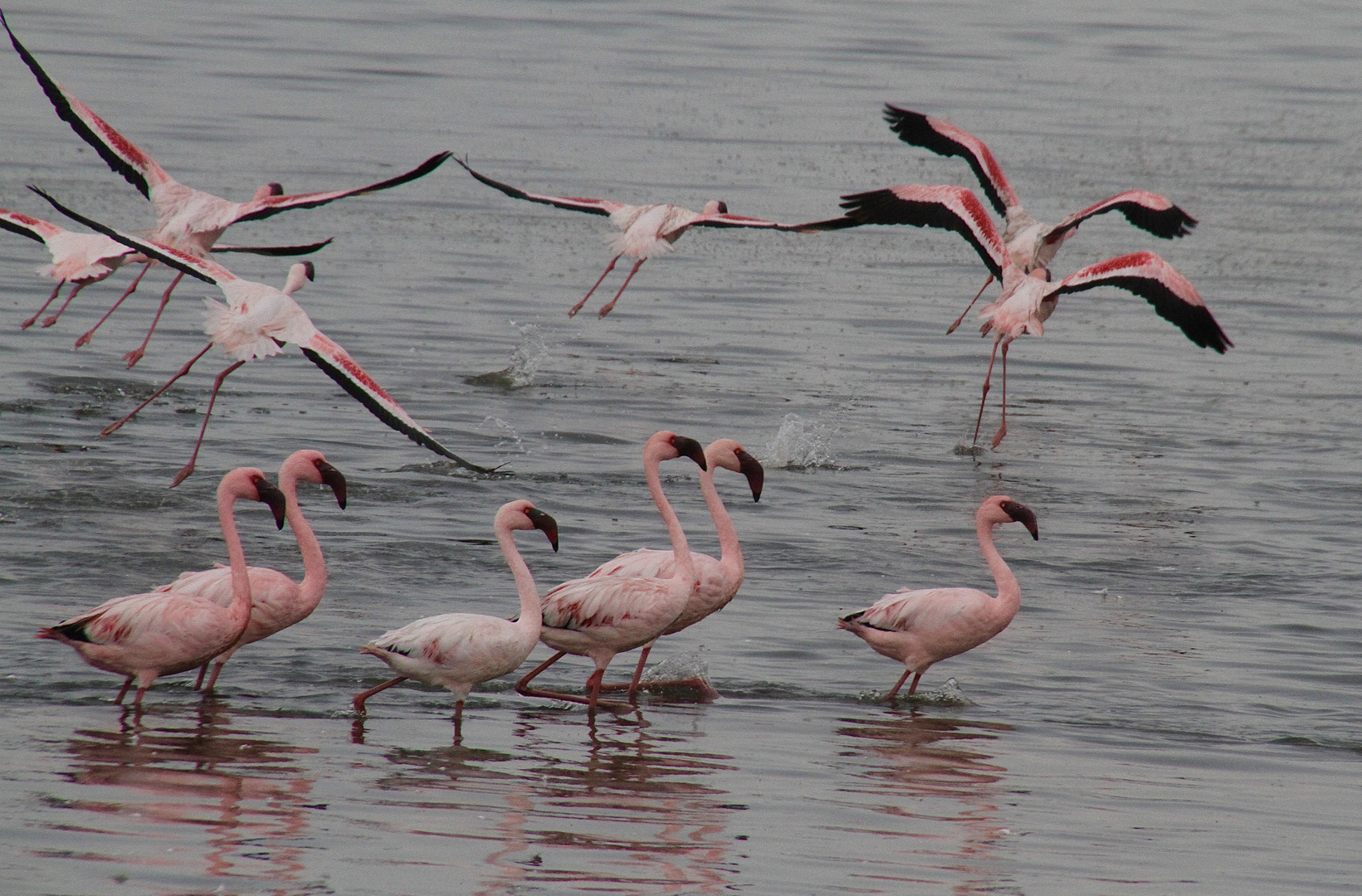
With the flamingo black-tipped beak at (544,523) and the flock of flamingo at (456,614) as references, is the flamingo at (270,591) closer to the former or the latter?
the flock of flamingo at (456,614)

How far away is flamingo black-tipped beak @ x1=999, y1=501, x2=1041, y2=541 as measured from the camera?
7.72m

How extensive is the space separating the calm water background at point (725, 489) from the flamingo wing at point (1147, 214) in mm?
1551

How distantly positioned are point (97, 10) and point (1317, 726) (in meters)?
27.8

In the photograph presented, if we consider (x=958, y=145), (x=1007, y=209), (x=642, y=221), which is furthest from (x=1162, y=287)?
(x=642, y=221)

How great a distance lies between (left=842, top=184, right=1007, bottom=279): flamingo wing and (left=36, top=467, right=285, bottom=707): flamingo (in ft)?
18.9

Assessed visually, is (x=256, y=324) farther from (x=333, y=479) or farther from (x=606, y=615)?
(x=606, y=615)

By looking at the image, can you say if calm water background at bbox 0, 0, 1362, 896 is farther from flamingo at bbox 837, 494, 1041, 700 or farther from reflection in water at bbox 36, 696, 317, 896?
flamingo at bbox 837, 494, 1041, 700

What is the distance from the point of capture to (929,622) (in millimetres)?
7293

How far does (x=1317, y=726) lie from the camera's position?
705cm

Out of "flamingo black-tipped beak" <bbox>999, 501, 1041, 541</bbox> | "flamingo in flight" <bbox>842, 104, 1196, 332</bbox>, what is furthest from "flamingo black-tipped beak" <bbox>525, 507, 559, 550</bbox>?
"flamingo in flight" <bbox>842, 104, 1196, 332</bbox>

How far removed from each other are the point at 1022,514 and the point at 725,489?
3.44 meters

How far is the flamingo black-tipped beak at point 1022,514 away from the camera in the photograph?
772 cm

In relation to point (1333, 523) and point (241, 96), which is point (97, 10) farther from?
point (1333, 523)

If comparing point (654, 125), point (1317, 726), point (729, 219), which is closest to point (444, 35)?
point (654, 125)
